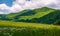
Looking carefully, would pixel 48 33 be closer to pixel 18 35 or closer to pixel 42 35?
pixel 42 35

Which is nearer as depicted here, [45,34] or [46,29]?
[45,34]

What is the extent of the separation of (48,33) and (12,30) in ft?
27.4

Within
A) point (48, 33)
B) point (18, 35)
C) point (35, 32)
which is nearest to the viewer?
point (18, 35)

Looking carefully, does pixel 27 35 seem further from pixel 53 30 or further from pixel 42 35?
pixel 53 30

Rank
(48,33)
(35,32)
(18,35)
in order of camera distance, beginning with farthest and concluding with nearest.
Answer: (48,33) → (35,32) → (18,35)

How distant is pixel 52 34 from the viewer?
35.5 metres

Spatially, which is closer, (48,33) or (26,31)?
(26,31)

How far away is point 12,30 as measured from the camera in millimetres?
29219

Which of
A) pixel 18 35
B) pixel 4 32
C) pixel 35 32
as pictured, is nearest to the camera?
pixel 4 32

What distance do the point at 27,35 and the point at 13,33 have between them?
2676mm

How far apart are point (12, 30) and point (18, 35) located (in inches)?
51.6

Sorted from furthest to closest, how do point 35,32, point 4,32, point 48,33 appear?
point 48,33 → point 35,32 → point 4,32

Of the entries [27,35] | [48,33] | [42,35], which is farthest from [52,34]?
[27,35]

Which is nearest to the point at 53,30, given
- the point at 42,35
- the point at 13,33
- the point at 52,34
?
the point at 52,34
